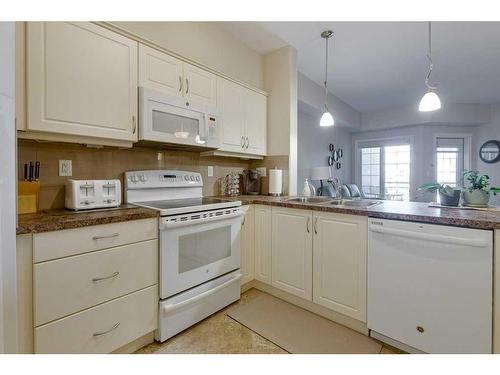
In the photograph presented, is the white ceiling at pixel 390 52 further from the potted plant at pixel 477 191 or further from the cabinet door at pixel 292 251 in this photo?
the cabinet door at pixel 292 251

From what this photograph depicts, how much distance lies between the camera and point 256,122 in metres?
2.83

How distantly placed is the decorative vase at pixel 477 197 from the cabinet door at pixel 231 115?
1.98 m

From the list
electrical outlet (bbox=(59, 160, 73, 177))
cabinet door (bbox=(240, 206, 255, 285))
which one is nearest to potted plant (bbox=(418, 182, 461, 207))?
cabinet door (bbox=(240, 206, 255, 285))

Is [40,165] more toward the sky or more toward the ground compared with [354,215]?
more toward the sky

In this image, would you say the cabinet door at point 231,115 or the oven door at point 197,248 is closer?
the oven door at point 197,248

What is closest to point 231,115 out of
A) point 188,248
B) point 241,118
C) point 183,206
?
point 241,118

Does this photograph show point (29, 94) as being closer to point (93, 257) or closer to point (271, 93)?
point (93, 257)

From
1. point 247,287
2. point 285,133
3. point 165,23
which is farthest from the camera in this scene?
point 285,133

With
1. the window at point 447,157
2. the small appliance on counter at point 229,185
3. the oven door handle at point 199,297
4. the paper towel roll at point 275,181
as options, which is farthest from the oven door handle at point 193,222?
the window at point 447,157

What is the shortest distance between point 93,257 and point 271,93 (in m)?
2.51

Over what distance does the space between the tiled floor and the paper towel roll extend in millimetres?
1405

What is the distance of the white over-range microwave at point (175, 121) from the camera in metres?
1.80

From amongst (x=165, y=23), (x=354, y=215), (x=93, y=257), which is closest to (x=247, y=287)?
(x=354, y=215)
